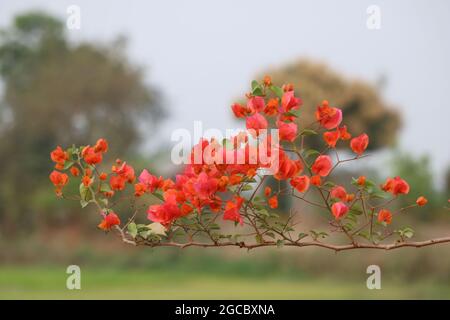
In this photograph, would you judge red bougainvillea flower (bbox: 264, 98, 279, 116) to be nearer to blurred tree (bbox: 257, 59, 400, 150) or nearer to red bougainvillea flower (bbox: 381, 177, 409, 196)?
red bougainvillea flower (bbox: 381, 177, 409, 196)

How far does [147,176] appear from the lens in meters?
1.48

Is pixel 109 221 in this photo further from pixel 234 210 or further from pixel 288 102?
pixel 288 102

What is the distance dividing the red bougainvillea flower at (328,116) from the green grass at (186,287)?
4.53 meters

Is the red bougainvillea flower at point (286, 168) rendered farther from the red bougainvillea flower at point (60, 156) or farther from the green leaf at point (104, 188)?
the red bougainvillea flower at point (60, 156)

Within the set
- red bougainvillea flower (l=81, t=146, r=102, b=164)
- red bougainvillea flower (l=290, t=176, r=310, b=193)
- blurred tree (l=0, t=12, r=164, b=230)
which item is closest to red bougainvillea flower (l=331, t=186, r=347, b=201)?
red bougainvillea flower (l=290, t=176, r=310, b=193)

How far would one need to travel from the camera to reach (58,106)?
33.1 feet

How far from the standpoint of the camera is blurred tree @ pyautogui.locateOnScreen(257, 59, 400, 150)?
435 inches

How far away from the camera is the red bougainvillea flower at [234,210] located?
53.1 inches

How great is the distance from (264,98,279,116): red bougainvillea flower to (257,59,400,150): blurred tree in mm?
9609

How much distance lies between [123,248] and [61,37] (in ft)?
15.4

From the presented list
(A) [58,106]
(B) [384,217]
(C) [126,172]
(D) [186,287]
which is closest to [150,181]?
(C) [126,172]

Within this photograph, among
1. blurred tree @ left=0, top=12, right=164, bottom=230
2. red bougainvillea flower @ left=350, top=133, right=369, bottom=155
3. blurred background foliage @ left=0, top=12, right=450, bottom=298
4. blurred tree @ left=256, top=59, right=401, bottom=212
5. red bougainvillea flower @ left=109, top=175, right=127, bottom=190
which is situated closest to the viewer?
red bougainvillea flower @ left=350, top=133, right=369, bottom=155

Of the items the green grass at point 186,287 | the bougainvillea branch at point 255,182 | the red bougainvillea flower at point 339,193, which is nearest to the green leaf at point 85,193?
the bougainvillea branch at point 255,182
